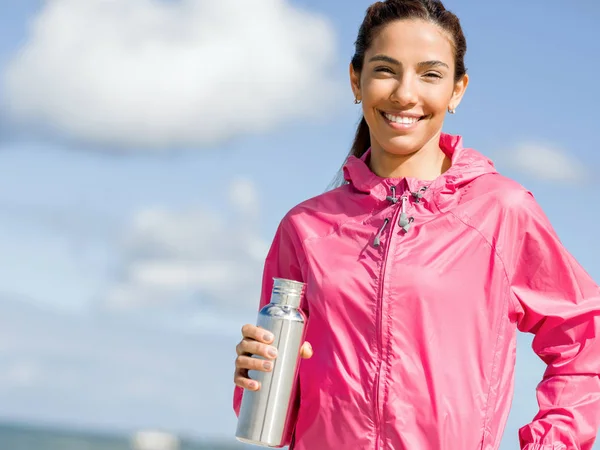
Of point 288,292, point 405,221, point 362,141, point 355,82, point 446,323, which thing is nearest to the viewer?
point 288,292

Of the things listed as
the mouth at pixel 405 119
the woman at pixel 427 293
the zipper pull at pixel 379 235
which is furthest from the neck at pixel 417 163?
the zipper pull at pixel 379 235

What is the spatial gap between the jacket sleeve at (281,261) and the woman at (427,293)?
91 mm

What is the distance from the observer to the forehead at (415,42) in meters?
4.04

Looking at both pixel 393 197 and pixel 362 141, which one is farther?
pixel 362 141

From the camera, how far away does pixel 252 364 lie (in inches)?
146

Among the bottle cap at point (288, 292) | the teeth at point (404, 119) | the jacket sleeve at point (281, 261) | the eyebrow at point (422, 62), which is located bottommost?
the bottle cap at point (288, 292)

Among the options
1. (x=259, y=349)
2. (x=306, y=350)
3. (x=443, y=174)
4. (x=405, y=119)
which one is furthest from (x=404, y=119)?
(x=259, y=349)

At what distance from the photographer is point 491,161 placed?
417 centimetres

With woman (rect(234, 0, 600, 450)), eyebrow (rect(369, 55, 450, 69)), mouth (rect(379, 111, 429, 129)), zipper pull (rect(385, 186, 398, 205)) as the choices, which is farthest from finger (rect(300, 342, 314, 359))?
eyebrow (rect(369, 55, 450, 69))

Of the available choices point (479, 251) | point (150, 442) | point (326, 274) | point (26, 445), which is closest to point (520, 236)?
point (479, 251)

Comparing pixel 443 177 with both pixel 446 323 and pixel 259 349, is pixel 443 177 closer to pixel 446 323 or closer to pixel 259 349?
pixel 446 323

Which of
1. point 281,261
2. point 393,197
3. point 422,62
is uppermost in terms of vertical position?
point 422,62

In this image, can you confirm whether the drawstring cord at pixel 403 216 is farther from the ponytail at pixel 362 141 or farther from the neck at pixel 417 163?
the ponytail at pixel 362 141

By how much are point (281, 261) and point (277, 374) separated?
0.75 metres
